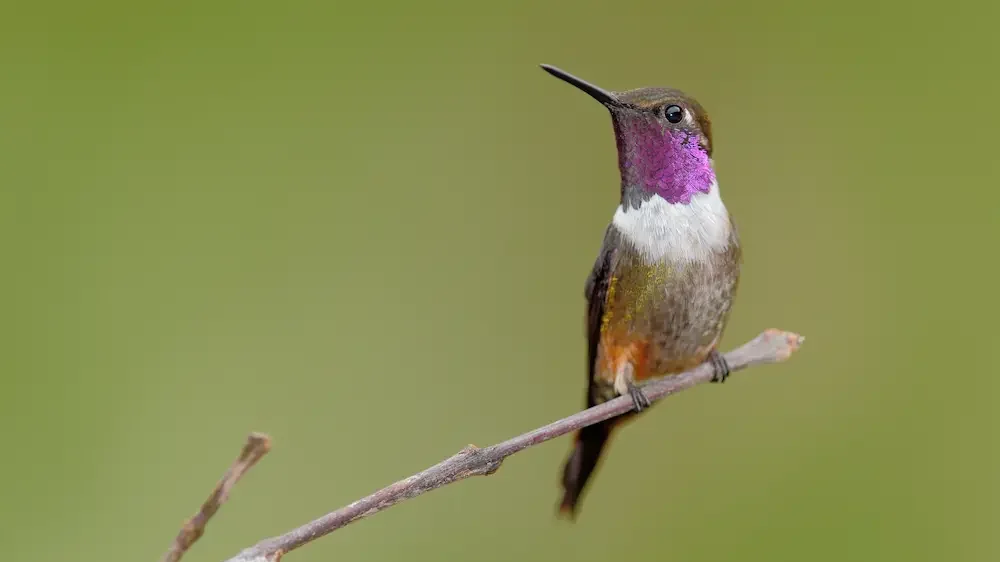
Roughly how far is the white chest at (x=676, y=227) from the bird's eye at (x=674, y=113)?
0.45ft

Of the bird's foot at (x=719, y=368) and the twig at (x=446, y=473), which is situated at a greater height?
the twig at (x=446, y=473)

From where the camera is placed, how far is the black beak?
1.27m

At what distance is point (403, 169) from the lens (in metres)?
Answer: 3.75

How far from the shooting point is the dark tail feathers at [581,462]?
2.04 meters

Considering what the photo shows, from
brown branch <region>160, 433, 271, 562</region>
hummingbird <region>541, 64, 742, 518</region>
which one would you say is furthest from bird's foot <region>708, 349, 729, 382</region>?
brown branch <region>160, 433, 271, 562</region>

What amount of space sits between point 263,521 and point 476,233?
1.34 m

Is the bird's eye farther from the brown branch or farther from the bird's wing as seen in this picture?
the brown branch

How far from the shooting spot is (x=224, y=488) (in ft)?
3.24

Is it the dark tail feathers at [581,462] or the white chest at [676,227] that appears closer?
the white chest at [676,227]

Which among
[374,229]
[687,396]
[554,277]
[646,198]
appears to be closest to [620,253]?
[646,198]

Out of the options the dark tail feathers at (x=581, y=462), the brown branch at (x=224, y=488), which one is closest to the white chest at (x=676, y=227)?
the dark tail feathers at (x=581, y=462)

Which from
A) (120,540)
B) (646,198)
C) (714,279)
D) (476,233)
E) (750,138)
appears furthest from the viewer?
(476,233)

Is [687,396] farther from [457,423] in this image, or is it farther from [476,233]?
[476,233]

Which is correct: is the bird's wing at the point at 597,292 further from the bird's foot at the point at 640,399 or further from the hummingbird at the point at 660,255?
the bird's foot at the point at 640,399
